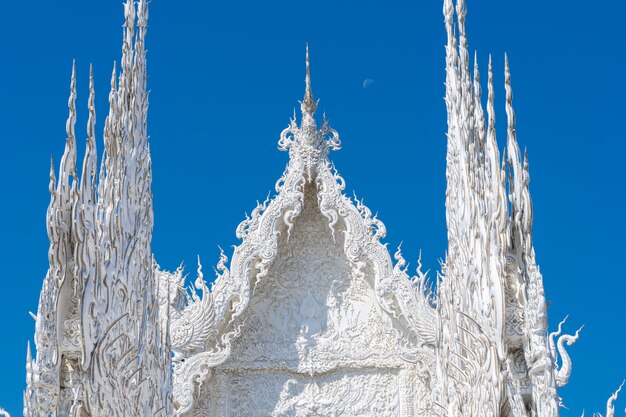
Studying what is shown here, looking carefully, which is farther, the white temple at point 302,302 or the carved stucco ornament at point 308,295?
the carved stucco ornament at point 308,295

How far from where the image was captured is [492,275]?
762 cm

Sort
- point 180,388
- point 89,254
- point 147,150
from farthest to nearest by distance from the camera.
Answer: point 180,388, point 147,150, point 89,254

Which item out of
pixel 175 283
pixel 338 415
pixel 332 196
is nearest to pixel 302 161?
pixel 332 196

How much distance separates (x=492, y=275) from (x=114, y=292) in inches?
96.1

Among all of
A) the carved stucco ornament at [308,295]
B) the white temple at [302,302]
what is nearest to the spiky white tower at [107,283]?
the white temple at [302,302]

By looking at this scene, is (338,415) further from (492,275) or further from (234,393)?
(492,275)

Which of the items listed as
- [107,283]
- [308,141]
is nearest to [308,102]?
[308,141]

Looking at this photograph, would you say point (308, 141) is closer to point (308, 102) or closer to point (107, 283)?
point (308, 102)

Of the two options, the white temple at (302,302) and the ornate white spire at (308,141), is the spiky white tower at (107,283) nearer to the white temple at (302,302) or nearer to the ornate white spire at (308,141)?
the white temple at (302,302)

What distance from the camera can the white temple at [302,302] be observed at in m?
7.35

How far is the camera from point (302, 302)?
380 inches

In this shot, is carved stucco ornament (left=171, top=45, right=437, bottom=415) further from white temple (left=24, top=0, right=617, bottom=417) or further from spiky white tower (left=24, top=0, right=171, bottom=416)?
spiky white tower (left=24, top=0, right=171, bottom=416)

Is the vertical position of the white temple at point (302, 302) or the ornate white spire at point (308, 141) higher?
the ornate white spire at point (308, 141)


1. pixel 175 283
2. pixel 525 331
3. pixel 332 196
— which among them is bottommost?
pixel 525 331
